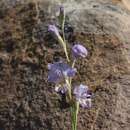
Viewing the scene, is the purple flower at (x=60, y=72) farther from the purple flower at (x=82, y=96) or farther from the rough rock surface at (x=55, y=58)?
the rough rock surface at (x=55, y=58)

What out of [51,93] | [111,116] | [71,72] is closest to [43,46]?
[51,93]

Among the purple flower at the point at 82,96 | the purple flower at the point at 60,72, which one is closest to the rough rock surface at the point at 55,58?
the purple flower at the point at 82,96

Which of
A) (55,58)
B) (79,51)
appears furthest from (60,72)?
(55,58)

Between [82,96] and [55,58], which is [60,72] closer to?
[82,96]

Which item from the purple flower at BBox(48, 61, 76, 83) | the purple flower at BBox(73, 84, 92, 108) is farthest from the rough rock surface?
the purple flower at BBox(48, 61, 76, 83)

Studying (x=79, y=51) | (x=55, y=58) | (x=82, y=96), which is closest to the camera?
(x=79, y=51)

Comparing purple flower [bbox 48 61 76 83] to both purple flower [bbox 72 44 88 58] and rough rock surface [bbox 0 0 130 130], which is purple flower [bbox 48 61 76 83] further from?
rough rock surface [bbox 0 0 130 130]

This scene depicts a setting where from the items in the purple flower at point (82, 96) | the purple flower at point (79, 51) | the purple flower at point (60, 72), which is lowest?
the purple flower at point (82, 96)

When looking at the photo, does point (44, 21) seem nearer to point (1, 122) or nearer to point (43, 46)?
point (43, 46)
